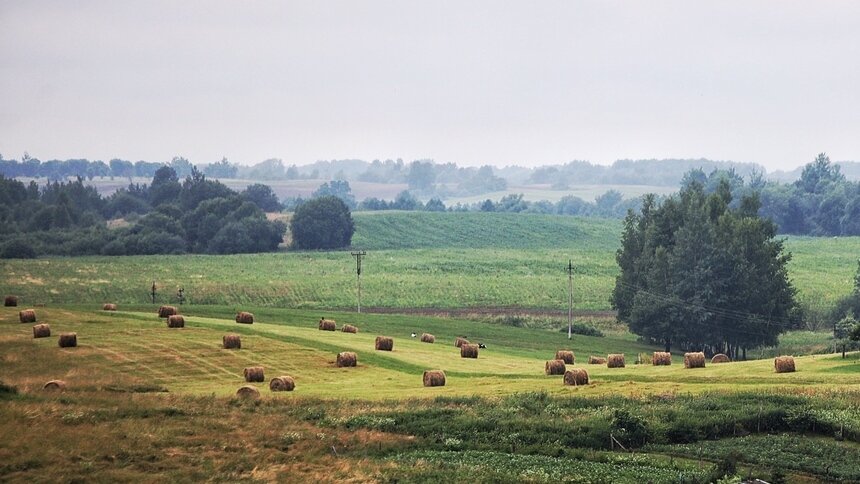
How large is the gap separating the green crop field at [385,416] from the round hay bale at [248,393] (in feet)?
1.98

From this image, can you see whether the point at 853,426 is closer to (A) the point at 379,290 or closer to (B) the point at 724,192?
(B) the point at 724,192

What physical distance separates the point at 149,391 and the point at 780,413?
30.7 metres

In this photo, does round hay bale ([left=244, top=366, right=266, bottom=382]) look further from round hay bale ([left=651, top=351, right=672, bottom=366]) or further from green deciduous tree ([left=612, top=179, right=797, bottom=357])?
green deciduous tree ([left=612, top=179, right=797, bottom=357])

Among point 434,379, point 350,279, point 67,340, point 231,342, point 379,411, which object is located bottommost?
point 350,279

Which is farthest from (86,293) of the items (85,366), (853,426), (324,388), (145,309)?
(853,426)

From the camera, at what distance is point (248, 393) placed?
182 feet

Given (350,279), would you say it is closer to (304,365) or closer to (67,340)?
(67,340)

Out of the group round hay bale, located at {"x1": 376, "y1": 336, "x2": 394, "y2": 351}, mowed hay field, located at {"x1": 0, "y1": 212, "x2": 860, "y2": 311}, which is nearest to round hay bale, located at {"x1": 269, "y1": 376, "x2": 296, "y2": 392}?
round hay bale, located at {"x1": 376, "y1": 336, "x2": 394, "y2": 351}

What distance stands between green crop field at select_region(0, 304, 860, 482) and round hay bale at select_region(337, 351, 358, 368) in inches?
35.0

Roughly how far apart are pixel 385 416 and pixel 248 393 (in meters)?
7.87

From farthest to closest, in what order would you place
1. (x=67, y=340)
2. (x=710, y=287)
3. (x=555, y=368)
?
(x=710, y=287), (x=67, y=340), (x=555, y=368)

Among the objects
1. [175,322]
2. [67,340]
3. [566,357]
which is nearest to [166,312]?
[175,322]

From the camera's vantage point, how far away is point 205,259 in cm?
16288

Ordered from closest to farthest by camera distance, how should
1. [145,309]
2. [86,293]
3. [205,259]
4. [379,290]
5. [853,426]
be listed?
1. [853,426]
2. [145,309]
3. [86,293]
4. [379,290]
5. [205,259]
